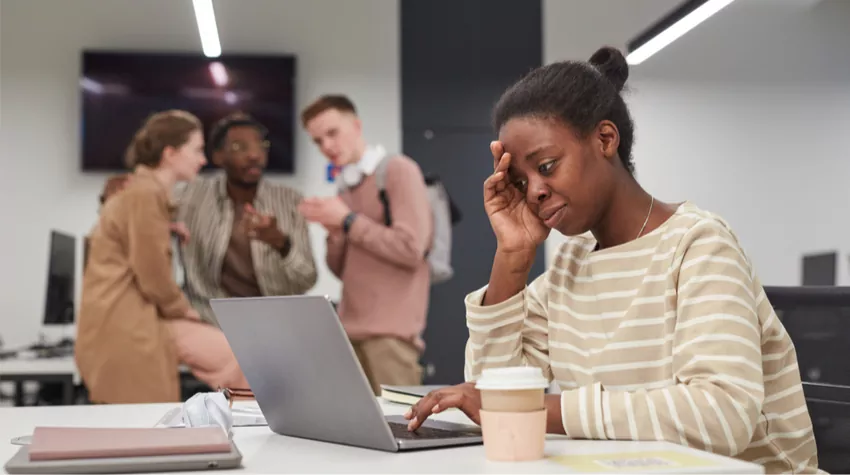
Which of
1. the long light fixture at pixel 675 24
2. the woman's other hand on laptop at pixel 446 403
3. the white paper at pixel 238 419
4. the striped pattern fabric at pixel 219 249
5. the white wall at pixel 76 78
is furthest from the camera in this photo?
the white wall at pixel 76 78

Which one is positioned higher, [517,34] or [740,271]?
[517,34]

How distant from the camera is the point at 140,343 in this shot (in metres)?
3.22

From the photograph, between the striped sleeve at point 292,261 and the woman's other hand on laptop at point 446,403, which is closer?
the woman's other hand on laptop at point 446,403

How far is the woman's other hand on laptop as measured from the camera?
42.3 inches

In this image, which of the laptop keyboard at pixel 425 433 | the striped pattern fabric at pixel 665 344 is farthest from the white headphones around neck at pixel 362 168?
the laptop keyboard at pixel 425 433

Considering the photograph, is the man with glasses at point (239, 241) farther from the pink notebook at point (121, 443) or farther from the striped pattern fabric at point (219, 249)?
the pink notebook at point (121, 443)

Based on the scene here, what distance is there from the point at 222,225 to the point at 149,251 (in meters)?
0.72

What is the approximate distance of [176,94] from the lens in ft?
17.0

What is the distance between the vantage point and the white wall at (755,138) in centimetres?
555

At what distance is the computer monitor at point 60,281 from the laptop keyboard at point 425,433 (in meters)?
3.33

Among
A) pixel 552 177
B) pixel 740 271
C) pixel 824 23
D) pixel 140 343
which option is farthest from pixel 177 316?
pixel 824 23

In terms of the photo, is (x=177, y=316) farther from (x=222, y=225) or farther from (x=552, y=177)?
(x=552, y=177)

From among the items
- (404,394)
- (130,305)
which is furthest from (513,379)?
(130,305)

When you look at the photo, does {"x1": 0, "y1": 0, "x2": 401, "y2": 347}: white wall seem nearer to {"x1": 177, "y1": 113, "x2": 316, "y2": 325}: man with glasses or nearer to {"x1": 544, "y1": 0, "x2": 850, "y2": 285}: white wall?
{"x1": 177, "y1": 113, "x2": 316, "y2": 325}: man with glasses
